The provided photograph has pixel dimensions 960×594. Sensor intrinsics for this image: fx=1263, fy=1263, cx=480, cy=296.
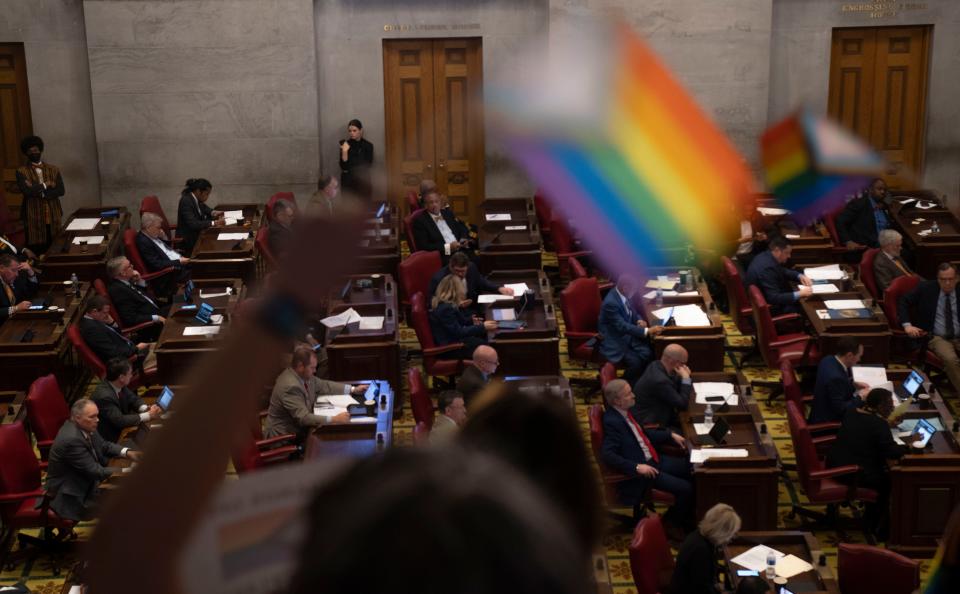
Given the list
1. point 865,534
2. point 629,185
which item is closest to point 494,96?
point 629,185

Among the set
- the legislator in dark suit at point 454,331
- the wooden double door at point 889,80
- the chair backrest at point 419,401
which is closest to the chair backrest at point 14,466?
the chair backrest at point 419,401

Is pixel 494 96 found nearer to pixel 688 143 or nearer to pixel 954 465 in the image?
pixel 688 143

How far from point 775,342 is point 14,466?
22.0 ft

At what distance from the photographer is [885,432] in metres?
9.04

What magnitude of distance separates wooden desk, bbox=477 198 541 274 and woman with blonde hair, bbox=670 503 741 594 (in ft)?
21.2

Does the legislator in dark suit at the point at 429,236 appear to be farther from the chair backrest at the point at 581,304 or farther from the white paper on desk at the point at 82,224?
the white paper on desk at the point at 82,224

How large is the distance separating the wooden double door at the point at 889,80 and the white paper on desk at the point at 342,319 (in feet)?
29.3

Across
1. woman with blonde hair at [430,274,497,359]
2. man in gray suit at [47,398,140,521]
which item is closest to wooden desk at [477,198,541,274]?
woman with blonde hair at [430,274,497,359]

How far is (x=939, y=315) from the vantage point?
39.0 feet

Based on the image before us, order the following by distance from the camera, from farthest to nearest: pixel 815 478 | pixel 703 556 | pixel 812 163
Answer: pixel 815 478, pixel 703 556, pixel 812 163

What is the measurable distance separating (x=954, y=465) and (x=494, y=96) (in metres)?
8.20

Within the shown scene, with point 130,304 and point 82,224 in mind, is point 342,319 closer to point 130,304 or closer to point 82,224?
point 130,304

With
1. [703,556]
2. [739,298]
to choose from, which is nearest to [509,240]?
[739,298]

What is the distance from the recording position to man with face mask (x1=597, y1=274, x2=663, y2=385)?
11.4 metres
